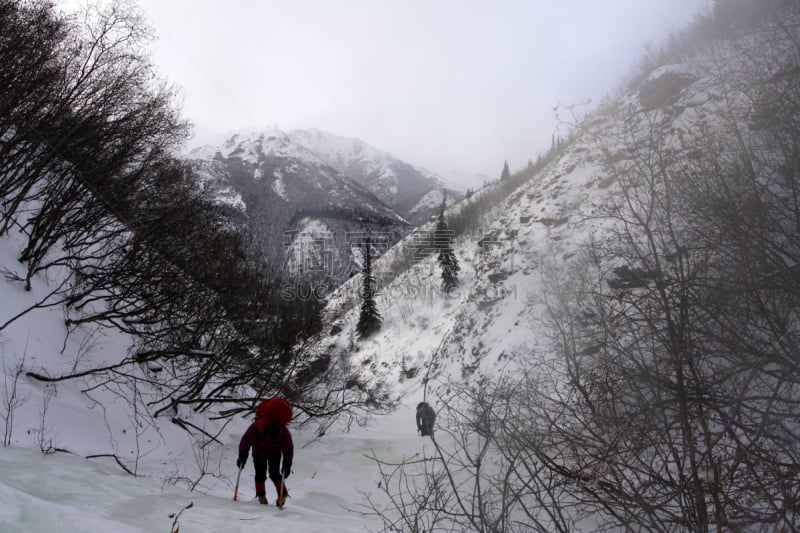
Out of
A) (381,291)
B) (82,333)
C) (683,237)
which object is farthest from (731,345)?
(381,291)

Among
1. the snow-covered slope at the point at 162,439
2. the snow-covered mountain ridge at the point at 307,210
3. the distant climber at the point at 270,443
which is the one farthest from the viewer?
the snow-covered mountain ridge at the point at 307,210

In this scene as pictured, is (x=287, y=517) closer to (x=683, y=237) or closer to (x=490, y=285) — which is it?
(x=683, y=237)

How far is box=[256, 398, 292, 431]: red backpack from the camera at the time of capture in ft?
16.3

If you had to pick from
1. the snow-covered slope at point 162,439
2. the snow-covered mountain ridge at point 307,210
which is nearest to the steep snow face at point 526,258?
the snow-covered slope at point 162,439

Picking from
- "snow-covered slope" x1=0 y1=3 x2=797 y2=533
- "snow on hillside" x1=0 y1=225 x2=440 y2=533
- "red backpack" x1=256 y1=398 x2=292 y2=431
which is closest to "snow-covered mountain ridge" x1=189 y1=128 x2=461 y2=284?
"snow on hillside" x1=0 y1=225 x2=440 y2=533

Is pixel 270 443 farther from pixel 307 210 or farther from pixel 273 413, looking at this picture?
pixel 307 210

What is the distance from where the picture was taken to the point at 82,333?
703 cm

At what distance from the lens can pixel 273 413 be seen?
4.96 m

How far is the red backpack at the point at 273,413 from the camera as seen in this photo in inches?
195

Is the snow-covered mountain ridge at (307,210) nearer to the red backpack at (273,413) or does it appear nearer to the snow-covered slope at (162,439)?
the snow-covered slope at (162,439)

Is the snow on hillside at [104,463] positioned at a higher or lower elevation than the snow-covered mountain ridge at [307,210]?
lower

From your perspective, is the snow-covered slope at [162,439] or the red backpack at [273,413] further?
the red backpack at [273,413]

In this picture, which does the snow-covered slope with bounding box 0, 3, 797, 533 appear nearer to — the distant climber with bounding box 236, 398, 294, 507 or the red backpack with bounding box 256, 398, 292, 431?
the distant climber with bounding box 236, 398, 294, 507

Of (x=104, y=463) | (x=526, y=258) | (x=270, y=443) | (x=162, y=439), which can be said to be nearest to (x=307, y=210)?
(x=526, y=258)
